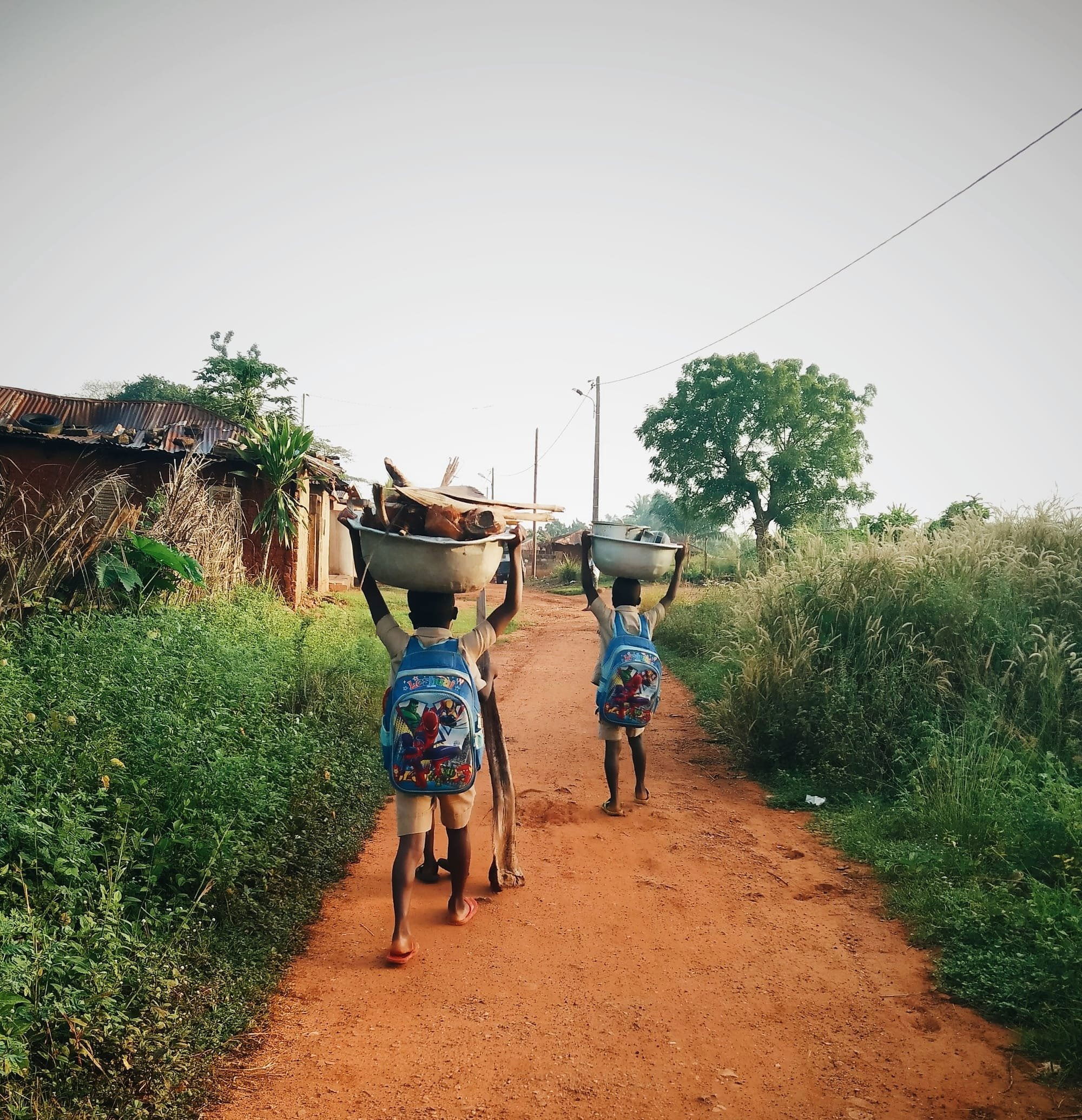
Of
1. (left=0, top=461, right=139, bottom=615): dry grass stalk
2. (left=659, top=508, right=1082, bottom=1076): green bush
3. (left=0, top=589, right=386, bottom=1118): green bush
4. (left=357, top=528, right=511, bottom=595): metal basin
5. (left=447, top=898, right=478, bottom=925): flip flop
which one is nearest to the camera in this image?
(left=0, top=589, right=386, bottom=1118): green bush

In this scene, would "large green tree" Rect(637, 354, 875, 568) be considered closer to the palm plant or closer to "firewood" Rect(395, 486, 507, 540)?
the palm plant

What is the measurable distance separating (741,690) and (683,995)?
3822 mm

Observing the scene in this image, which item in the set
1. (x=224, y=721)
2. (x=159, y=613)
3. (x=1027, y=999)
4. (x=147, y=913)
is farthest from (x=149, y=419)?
(x=1027, y=999)

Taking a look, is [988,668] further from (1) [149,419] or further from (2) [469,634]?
(1) [149,419]

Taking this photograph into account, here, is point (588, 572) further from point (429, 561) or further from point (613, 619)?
Answer: point (429, 561)

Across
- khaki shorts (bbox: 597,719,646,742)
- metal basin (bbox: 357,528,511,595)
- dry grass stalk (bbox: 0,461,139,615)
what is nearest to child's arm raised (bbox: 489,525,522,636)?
metal basin (bbox: 357,528,511,595)

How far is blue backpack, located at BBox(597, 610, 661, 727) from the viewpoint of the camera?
5.23m

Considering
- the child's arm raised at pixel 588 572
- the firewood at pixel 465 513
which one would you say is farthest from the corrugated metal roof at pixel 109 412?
the firewood at pixel 465 513

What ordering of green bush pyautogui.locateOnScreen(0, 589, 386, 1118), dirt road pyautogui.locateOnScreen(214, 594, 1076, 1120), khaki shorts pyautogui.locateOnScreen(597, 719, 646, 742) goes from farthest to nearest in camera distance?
khaki shorts pyautogui.locateOnScreen(597, 719, 646, 742), dirt road pyautogui.locateOnScreen(214, 594, 1076, 1120), green bush pyautogui.locateOnScreen(0, 589, 386, 1118)

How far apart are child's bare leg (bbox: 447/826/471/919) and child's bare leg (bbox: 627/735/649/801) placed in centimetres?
198

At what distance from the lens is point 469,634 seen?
3.73 metres

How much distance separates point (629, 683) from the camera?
5.23m

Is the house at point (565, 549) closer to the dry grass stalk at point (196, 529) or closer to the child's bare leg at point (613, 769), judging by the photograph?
the dry grass stalk at point (196, 529)

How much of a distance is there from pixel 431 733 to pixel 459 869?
842 millimetres
